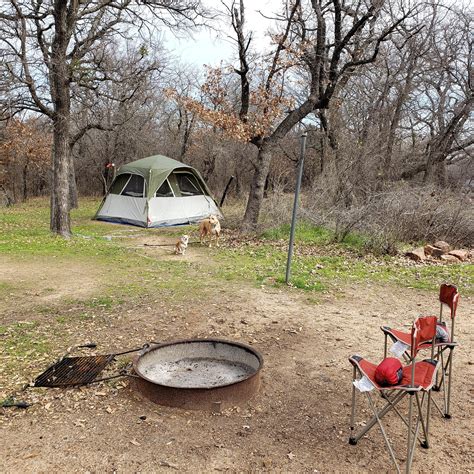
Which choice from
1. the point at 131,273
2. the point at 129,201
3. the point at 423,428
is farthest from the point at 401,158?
the point at 423,428

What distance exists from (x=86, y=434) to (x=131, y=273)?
16.7ft

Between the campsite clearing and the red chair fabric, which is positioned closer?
the red chair fabric

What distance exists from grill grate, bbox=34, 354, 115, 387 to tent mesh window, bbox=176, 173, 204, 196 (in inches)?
468

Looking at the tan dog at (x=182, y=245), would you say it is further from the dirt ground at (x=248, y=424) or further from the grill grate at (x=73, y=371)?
the grill grate at (x=73, y=371)

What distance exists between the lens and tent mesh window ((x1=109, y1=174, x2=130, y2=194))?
1586 cm

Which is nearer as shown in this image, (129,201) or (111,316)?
(111,316)

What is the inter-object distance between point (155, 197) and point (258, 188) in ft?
12.8

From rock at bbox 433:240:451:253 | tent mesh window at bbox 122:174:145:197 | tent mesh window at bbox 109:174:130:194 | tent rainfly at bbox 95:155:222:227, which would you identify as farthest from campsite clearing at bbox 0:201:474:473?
tent mesh window at bbox 109:174:130:194

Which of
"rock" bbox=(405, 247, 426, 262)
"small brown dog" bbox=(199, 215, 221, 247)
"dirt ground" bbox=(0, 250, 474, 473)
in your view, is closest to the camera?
"dirt ground" bbox=(0, 250, 474, 473)

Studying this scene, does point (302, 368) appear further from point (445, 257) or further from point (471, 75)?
point (471, 75)

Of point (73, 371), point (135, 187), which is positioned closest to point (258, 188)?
point (135, 187)

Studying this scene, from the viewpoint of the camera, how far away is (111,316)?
5.85 metres

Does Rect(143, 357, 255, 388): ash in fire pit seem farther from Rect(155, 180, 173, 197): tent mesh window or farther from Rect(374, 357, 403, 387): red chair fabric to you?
Rect(155, 180, 173, 197): tent mesh window

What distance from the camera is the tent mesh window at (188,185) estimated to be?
634 inches
